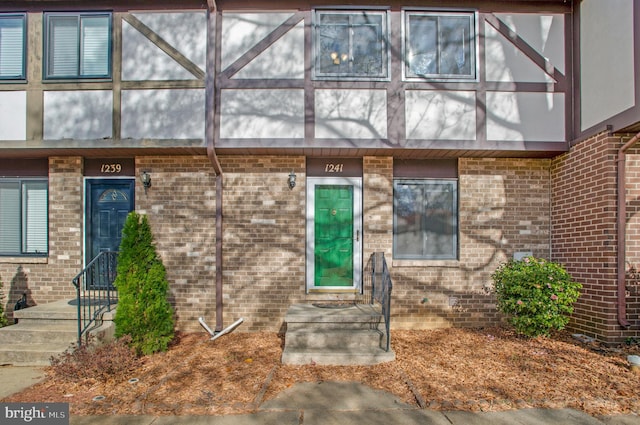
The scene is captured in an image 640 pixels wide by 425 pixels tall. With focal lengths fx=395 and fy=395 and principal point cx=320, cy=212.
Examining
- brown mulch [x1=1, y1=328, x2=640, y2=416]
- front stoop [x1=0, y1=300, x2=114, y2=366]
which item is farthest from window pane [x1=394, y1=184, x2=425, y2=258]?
front stoop [x1=0, y1=300, x2=114, y2=366]

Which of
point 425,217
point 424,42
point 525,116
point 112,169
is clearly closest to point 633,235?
point 525,116

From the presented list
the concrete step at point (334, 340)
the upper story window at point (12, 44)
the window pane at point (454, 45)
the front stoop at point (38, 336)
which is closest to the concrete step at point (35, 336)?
the front stoop at point (38, 336)

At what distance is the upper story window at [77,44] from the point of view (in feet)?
21.5

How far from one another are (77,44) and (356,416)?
708 cm

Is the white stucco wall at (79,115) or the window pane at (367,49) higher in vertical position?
the window pane at (367,49)

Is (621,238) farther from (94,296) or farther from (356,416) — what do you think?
(94,296)

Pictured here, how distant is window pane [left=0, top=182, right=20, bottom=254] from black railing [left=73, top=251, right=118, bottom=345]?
1.46m

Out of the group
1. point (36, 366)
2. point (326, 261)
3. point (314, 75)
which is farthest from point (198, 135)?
point (36, 366)

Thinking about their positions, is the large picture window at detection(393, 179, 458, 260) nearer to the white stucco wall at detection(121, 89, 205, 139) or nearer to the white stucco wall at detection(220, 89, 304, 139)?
the white stucco wall at detection(220, 89, 304, 139)

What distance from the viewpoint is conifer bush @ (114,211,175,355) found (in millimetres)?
5352

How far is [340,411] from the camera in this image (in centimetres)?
394

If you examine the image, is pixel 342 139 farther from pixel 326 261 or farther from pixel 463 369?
pixel 463 369

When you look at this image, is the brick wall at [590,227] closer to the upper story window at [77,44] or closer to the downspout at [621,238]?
the downspout at [621,238]

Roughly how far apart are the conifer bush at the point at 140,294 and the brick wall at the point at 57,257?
2.01 m
